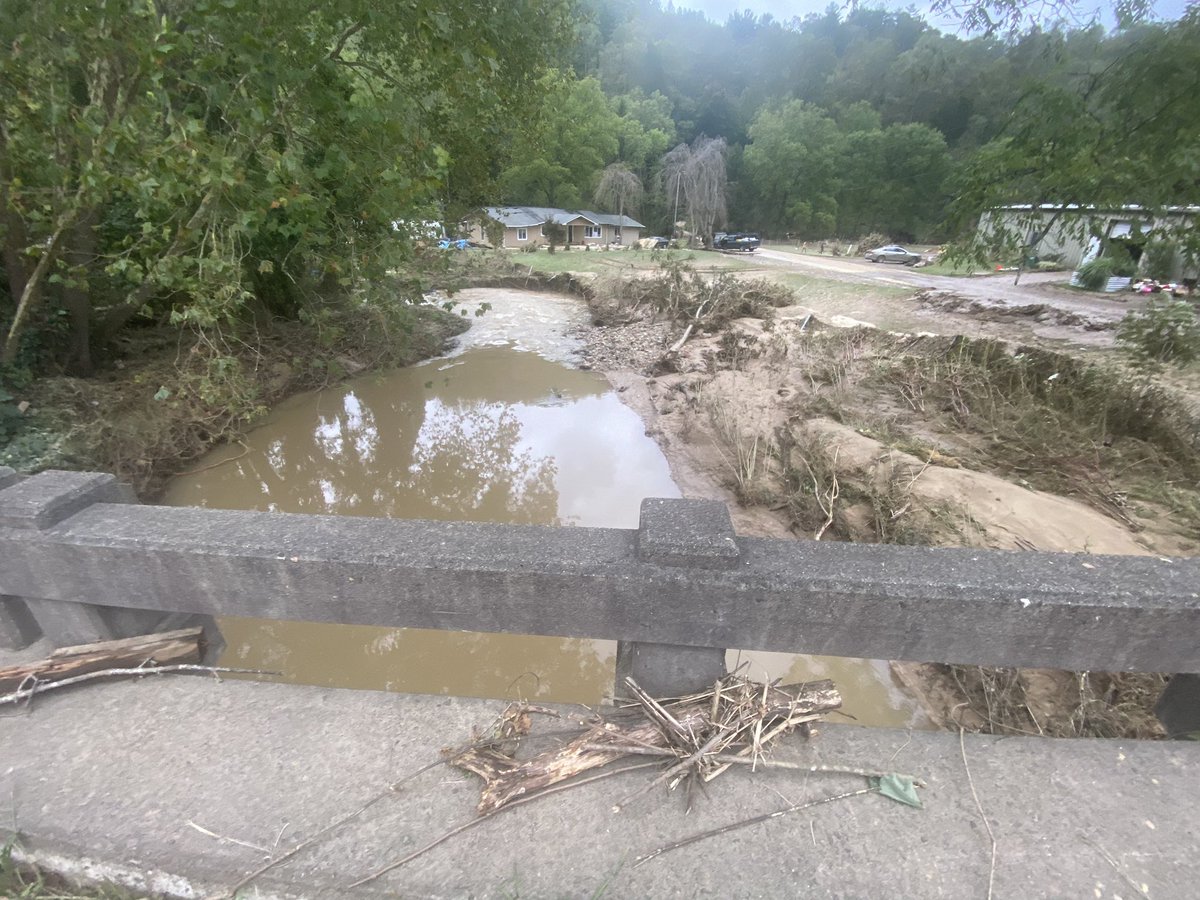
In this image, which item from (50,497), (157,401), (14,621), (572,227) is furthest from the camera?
(572,227)

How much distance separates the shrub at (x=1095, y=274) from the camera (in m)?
17.8

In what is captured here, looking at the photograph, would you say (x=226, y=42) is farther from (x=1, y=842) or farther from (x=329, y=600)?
(x=1, y=842)

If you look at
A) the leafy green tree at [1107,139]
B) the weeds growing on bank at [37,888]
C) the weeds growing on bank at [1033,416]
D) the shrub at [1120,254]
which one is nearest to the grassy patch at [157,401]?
the weeds growing on bank at [37,888]

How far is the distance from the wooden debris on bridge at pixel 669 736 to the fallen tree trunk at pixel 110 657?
4.38ft

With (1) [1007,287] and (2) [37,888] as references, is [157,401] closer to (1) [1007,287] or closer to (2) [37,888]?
(2) [37,888]

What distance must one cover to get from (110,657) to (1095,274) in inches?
980

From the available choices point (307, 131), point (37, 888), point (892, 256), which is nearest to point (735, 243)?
point (892, 256)

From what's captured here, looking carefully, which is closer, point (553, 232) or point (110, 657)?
point (110, 657)

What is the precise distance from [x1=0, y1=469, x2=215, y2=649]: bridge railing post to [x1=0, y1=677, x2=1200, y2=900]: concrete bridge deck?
31cm

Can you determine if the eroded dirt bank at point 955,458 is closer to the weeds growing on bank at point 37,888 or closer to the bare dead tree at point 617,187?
the weeds growing on bank at point 37,888

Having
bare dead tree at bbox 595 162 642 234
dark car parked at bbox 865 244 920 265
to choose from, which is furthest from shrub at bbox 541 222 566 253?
dark car parked at bbox 865 244 920 265

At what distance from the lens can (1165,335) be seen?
805cm

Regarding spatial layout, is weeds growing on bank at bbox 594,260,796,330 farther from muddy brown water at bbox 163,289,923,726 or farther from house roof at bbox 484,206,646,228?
house roof at bbox 484,206,646,228

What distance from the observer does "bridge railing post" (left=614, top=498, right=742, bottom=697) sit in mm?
1872
